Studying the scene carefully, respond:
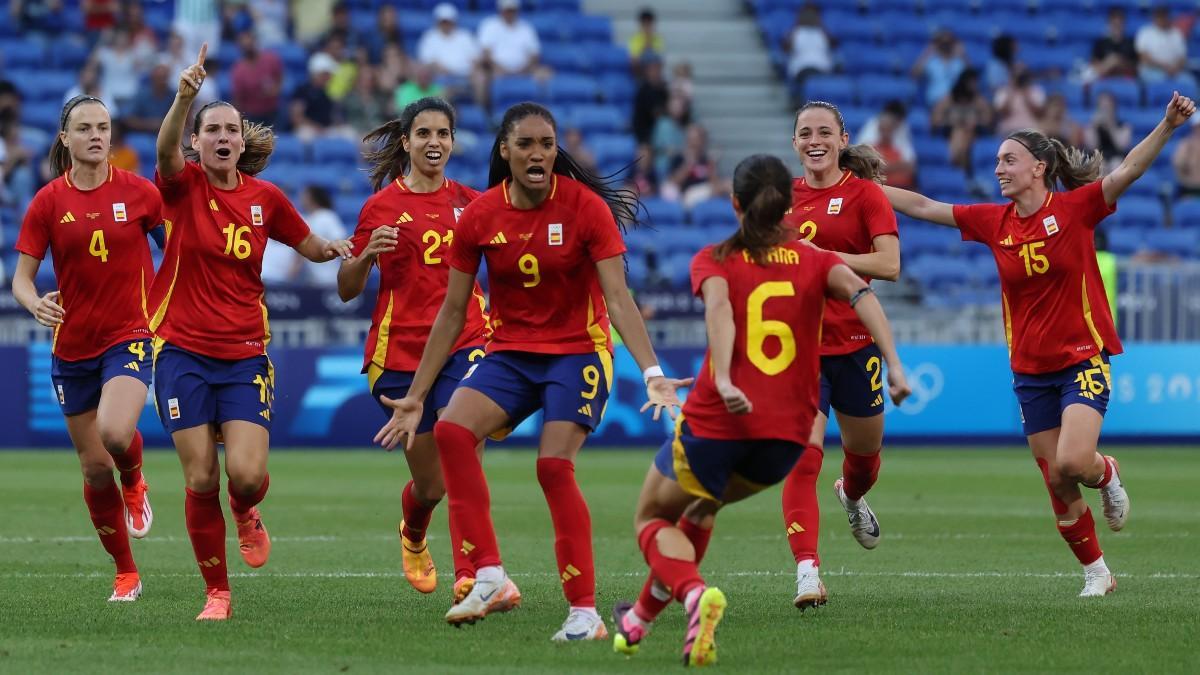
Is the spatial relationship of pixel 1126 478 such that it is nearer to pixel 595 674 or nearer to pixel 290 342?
pixel 290 342

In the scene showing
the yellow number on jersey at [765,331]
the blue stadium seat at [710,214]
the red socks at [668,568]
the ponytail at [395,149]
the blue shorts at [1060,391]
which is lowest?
the red socks at [668,568]

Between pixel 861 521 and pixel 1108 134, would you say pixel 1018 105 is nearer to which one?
pixel 1108 134

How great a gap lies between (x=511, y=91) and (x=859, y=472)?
53.5 ft

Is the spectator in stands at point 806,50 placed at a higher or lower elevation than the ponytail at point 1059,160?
higher

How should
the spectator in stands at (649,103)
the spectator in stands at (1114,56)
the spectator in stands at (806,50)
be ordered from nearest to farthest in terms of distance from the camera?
the spectator in stands at (649,103), the spectator in stands at (806,50), the spectator in stands at (1114,56)

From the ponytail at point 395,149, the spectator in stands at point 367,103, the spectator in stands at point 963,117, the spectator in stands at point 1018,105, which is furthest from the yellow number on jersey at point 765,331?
the spectator in stands at point 1018,105

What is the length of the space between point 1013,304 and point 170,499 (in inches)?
309

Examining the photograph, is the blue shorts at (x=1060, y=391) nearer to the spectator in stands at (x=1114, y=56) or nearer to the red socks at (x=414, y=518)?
the red socks at (x=414, y=518)

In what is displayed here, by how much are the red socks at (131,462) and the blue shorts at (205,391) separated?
795mm

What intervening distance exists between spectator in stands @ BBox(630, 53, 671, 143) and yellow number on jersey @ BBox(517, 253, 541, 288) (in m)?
17.6

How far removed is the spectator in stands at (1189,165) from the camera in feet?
87.8

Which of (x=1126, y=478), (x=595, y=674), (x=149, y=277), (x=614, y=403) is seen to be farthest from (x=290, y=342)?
(x=595, y=674)

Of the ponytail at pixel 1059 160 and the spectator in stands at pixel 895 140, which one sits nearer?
the ponytail at pixel 1059 160

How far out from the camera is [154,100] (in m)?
23.4
